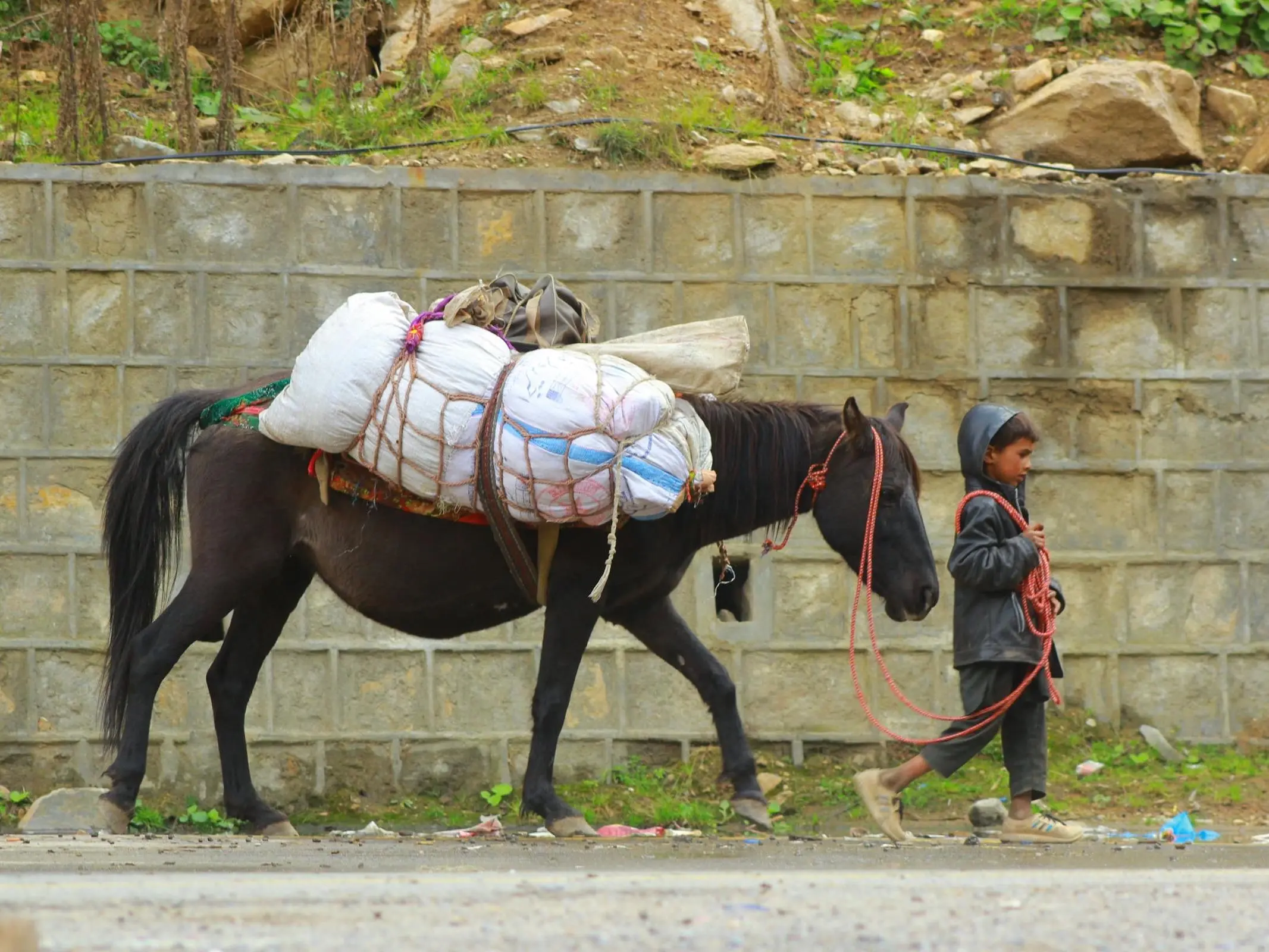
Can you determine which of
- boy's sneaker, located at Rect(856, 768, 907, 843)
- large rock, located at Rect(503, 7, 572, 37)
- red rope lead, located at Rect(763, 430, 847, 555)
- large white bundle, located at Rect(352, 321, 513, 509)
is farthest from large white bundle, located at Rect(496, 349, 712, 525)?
large rock, located at Rect(503, 7, 572, 37)

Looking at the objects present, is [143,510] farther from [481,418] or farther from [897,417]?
[897,417]

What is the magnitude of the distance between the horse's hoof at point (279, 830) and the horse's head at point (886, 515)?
89.4 inches

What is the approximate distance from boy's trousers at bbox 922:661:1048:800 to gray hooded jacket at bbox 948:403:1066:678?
69mm

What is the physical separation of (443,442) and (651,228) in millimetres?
2542

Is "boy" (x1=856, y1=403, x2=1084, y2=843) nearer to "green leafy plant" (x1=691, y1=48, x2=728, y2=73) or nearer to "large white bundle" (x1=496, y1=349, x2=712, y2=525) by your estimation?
"large white bundle" (x1=496, y1=349, x2=712, y2=525)

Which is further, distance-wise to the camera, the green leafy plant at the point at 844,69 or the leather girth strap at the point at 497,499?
the green leafy plant at the point at 844,69

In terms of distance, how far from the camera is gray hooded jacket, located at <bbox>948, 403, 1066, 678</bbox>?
555 cm

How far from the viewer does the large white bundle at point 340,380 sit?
5.51 meters

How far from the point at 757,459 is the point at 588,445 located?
69 cm

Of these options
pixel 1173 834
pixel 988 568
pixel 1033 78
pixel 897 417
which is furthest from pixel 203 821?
pixel 1033 78

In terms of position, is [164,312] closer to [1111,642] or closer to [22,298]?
[22,298]

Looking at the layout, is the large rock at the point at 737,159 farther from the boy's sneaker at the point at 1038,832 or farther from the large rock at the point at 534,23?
the boy's sneaker at the point at 1038,832

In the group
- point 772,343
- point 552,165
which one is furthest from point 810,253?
point 552,165

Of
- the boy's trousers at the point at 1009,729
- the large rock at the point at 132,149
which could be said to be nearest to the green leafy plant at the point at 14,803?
the large rock at the point at 132,149
